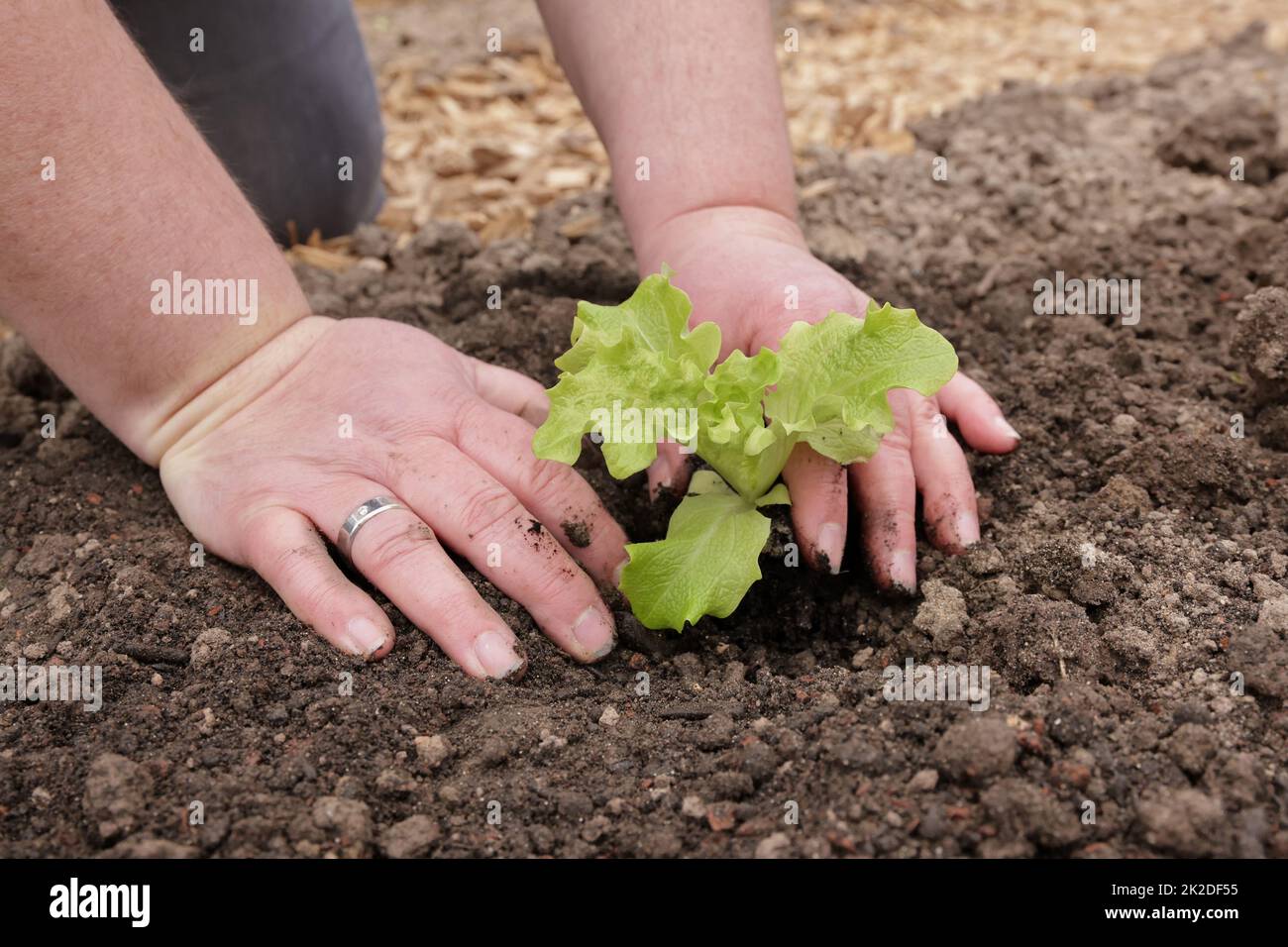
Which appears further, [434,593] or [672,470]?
[672,470]

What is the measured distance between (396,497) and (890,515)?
3.13 ft

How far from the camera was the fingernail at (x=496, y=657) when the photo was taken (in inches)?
78.9

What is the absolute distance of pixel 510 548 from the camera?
2107 millimetres

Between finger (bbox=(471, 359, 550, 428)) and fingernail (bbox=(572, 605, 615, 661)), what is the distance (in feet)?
1.74

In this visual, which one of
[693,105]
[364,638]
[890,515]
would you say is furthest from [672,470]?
[693,105]

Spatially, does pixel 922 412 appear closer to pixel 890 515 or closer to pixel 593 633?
pixel 890 515

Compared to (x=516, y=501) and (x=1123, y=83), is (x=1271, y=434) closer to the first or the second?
(x=516, y=501)

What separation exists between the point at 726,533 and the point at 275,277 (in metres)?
1.11

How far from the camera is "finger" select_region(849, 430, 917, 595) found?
2145 mm

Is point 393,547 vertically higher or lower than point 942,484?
lower

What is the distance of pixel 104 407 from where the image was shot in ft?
7.61

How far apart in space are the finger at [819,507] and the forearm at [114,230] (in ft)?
3.72

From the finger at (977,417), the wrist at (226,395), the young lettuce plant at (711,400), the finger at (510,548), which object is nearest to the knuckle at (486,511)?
the finger at (510,548)
